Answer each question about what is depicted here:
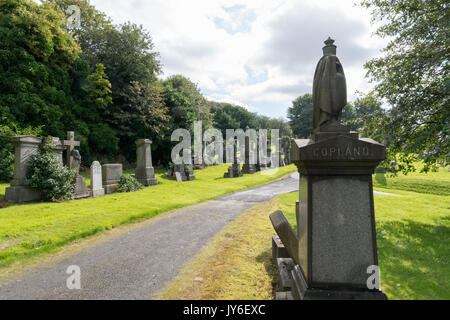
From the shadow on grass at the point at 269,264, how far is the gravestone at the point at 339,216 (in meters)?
1.20

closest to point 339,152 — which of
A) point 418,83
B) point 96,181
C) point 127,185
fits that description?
point 418,83

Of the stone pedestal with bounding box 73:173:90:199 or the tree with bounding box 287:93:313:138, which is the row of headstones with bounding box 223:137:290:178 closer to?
the stone pedestal with bounding box 73:173:90:199

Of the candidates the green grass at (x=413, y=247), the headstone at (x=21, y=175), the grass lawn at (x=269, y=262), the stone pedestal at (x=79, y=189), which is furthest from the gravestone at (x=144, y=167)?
the grass lawn at (x=269, y=262)

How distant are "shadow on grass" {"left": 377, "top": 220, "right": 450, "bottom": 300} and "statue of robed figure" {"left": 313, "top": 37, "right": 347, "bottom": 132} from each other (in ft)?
9.33

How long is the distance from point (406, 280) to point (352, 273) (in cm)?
200

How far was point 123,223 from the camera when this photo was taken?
7.98 meters

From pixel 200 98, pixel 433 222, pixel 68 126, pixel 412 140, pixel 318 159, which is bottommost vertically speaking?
pixel 433 222

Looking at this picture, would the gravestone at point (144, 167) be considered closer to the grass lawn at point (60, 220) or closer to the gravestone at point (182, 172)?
the gravestone at point (182, 172)

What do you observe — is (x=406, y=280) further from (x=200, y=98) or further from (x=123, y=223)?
(x=200, y=98)

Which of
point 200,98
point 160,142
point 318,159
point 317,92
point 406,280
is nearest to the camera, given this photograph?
point 318,159

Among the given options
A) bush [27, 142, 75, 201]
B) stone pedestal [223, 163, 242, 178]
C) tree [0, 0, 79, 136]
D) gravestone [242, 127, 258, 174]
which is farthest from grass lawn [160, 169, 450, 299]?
tree [0, 0, 79, 136]

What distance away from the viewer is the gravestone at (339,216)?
9.88 feet

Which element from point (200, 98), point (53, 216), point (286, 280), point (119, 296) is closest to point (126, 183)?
point (53, 216)

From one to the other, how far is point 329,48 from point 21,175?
41.5 feet
